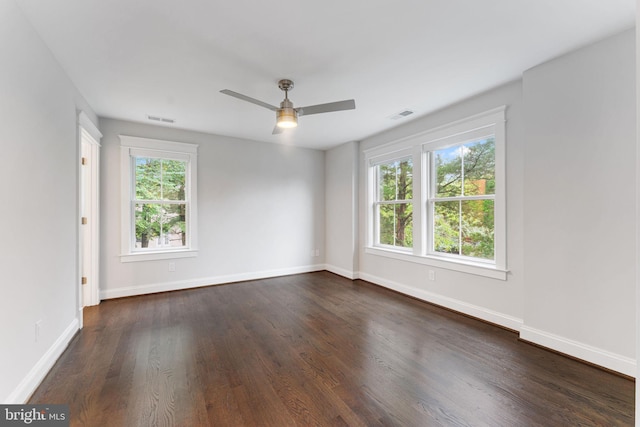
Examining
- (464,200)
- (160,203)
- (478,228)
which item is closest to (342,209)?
(464,200)

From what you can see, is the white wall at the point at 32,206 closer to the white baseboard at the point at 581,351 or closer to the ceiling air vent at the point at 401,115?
the ceiling air vent at the point at 401,115

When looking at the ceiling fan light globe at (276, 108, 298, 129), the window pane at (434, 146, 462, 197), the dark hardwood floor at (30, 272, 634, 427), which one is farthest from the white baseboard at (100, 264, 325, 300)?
the ceiling fan light globe at (276, 108, 298, 129)

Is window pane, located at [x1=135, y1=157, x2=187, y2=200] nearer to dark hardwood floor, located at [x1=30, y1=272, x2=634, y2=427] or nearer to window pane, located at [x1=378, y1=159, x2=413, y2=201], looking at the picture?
dark hardwood floor, located at [x1=30, y1=272, x2=634, y2=427]

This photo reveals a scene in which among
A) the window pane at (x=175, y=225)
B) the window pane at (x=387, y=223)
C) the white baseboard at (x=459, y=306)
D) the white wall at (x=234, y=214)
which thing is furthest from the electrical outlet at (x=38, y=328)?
the window pane at (x=387, y=223)

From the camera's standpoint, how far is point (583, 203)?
2340 millimetres

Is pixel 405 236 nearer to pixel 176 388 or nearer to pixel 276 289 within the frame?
pixel 276 289

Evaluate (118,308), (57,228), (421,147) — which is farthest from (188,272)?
(421,147)

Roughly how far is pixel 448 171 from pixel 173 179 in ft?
13.7

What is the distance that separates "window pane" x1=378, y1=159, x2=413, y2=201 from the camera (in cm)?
435

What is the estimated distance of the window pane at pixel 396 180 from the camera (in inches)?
171

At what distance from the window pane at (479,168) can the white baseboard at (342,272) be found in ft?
8.15

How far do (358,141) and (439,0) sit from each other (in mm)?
3430

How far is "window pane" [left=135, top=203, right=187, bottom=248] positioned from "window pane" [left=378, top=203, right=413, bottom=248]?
3348 millimetres

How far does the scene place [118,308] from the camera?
365cm
